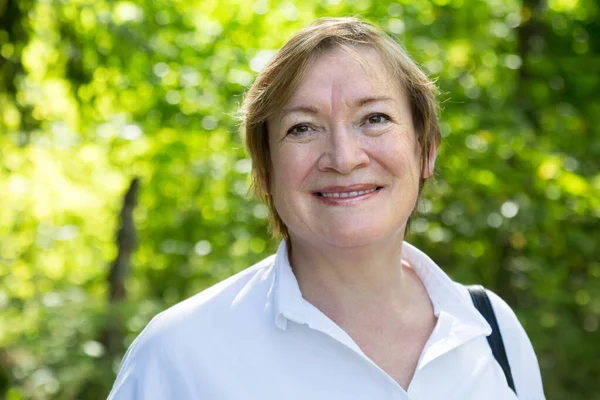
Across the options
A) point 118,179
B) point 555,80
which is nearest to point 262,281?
point 555,80

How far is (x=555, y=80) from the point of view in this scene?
425 centimetres

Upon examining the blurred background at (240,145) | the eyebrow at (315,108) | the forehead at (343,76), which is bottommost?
the blurred background at (240,145)

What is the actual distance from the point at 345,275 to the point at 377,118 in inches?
14.9

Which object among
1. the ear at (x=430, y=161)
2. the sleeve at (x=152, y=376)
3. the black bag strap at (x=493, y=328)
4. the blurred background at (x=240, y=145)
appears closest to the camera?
the sleeve at (x=152, y=376)

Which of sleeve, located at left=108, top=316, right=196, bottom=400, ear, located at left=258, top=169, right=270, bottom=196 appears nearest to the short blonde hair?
ear, located at left=258, top=169, right=270, bottom=196

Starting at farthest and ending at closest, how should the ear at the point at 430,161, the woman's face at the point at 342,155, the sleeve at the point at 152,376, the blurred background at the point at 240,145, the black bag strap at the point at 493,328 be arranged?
1. the blurred background at the point at 240,145
2. the ear at the point at 430,161
3. the black bag strap at the point at 493,328
4. the woman's face at the point at 342,155
5. the sleeve at the point at 152,376

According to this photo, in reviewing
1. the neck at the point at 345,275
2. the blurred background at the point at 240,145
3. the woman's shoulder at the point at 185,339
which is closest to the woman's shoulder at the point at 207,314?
the woman's shoulder at the point at 185,339

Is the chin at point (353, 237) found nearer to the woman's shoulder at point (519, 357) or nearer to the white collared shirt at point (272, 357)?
the white collared shirt at point (272, 357)

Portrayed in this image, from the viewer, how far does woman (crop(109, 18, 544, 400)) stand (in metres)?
1.62

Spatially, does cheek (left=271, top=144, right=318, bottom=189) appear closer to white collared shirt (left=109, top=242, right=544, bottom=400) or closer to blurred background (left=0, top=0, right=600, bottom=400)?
white collared shirt (left=109, top=242, right=544, bottom=400)

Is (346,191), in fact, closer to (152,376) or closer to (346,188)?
(346,188)

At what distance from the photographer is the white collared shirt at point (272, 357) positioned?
1599 mm

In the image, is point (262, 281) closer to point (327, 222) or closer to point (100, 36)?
point (327, 222)

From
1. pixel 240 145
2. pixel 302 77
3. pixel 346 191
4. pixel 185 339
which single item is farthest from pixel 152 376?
pixel 240 145
